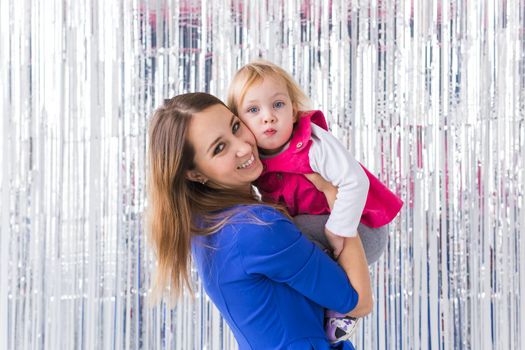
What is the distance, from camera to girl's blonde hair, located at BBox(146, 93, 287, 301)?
53.5 inches

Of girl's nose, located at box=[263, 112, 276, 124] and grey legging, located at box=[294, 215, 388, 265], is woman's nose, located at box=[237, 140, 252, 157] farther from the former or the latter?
grey legging, located at box=[294, 215, 388, 265]

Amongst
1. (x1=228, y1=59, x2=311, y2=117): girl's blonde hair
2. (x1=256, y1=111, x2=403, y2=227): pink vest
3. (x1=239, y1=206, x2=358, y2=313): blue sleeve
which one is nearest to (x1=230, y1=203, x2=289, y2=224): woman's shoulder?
(x1=239, y1=206, x2=358, y2=313): blue sleeve

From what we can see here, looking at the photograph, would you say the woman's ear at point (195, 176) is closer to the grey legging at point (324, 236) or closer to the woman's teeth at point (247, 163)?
the woman's teeth at point (247, 163)

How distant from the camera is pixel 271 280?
1.36 m

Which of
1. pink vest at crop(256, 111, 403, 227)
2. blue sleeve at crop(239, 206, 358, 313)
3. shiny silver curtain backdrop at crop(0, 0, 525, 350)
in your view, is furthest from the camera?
shiny silver curtain backdrop at crop(0, 0, 525, 350)

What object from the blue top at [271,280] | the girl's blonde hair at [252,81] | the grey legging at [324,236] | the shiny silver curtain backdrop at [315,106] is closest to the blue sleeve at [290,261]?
the blue top at [271,280]

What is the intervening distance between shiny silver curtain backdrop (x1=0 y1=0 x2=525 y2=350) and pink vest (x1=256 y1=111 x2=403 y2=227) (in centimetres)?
76

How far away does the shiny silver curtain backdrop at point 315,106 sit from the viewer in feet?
7.30

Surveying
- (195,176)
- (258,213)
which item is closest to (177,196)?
(195,176)

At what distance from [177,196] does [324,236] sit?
0.29 meters

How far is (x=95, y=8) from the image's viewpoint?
7.53 feet

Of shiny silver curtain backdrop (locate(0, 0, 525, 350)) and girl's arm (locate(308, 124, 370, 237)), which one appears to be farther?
shiny silver curtain backdrop (locate(0, 0, 525, 350))

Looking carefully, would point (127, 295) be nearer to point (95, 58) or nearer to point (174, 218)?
point (95, 58)

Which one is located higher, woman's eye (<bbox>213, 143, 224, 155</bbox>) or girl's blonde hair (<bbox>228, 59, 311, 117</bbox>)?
girl's blonde hair (<bbox>228, 59, 311, 117</bbox>)
